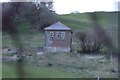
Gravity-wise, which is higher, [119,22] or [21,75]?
[119,22]

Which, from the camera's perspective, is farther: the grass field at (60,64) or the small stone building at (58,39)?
Answer: the small stone building at (58,39)

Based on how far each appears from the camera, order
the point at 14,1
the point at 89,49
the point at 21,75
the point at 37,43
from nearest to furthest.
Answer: the point at 14,1 → the point at 21,75 → the point at 89,49 → the point at 37,43

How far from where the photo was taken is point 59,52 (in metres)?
16.4

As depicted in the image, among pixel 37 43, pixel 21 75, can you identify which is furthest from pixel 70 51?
pixel 21 75

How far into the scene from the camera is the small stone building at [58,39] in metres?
16.6

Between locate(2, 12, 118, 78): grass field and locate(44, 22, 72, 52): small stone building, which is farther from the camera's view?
locate(44, 22, 72, 52): small stone building

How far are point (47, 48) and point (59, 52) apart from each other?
34.2 inches

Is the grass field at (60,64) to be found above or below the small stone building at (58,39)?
below

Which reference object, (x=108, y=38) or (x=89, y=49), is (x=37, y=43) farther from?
(x=108, y=38)

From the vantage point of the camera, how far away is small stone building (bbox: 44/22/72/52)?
16641mm

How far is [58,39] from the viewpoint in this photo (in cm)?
1688

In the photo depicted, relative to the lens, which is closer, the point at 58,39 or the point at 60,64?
the point at 60,64

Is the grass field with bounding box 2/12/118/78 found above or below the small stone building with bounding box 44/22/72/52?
below

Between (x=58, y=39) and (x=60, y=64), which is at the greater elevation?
(x=58, y=39)
